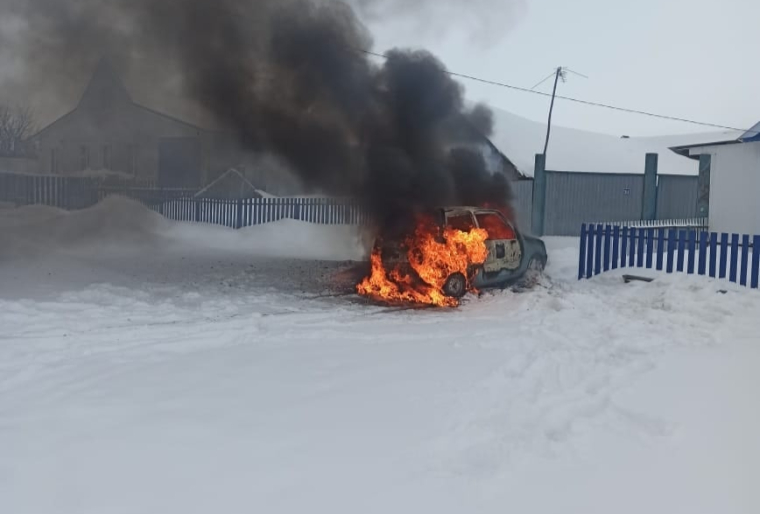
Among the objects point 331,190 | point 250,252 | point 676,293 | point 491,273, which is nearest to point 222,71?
point 331,190

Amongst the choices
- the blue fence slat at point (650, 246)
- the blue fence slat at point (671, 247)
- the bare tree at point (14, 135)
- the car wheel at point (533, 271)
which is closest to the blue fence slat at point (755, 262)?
the blue fence slat at point (671, 247)

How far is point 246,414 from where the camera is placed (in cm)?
502

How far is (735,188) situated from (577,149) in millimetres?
13960

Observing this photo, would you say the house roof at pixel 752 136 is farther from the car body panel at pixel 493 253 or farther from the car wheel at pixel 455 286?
the car wheel at pixel 455 286

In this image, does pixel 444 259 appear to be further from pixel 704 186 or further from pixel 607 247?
pixel 704 186

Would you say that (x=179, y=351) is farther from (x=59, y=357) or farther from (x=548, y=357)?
(x=548, y=357)

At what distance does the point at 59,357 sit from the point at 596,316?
20.4ft

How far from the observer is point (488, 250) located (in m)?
10.9

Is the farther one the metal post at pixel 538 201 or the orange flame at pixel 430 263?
the metal post at pixel 538 201

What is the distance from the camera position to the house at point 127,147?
26312 millimetres

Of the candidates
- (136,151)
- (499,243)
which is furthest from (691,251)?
(136,151)

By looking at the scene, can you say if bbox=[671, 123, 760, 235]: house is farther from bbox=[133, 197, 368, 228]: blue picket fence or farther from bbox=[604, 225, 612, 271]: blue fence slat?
bbox=[133, 197, 368, 228]: blue picket fence

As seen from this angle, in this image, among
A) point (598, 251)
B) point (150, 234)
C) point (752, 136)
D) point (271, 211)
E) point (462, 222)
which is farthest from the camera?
point (271, 211)

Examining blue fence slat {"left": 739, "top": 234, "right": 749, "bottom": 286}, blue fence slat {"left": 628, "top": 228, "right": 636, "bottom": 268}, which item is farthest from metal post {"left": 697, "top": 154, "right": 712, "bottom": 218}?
blue fence slat {"left": 739, "top": 234, "right": 749, "bottom": 286}
